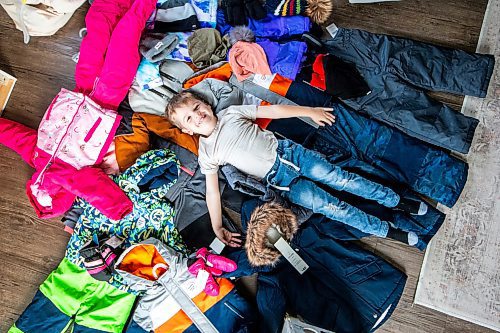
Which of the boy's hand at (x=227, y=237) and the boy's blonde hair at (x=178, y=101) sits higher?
the boy's blonde hair at (x=178, y=101)

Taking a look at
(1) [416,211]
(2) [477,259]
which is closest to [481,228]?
(2) [477,259]

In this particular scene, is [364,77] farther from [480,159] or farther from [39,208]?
[39,208]

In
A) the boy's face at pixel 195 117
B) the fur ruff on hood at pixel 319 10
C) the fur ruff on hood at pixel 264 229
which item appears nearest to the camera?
the fur ruff on hood at pixel 264 229

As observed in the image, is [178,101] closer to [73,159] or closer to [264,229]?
[73,159]

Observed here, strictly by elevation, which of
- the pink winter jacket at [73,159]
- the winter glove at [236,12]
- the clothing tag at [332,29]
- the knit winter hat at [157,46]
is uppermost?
the winter glove at [236,12]

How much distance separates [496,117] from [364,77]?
0.53 metres

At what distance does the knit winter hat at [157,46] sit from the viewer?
1.91 m

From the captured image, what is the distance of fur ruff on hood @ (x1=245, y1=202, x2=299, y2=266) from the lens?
1.69m

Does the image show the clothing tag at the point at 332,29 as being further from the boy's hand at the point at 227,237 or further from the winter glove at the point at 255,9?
the boy's hand at the point at 227,237

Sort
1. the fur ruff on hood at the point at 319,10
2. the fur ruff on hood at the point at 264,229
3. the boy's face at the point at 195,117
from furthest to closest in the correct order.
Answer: the fur ruff on hood at the point at 319,10 < the boy's face at the point at 195,117 < the fur ruff on hood at the point at 264,229

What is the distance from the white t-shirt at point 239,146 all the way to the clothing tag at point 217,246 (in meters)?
0.27

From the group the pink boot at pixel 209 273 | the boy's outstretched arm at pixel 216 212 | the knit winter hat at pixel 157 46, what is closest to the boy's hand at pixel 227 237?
the boy's outstretched arm at pixel 216 212

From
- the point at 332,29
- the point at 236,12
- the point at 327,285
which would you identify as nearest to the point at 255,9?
the point at 236,12

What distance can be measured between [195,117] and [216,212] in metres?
0.37
